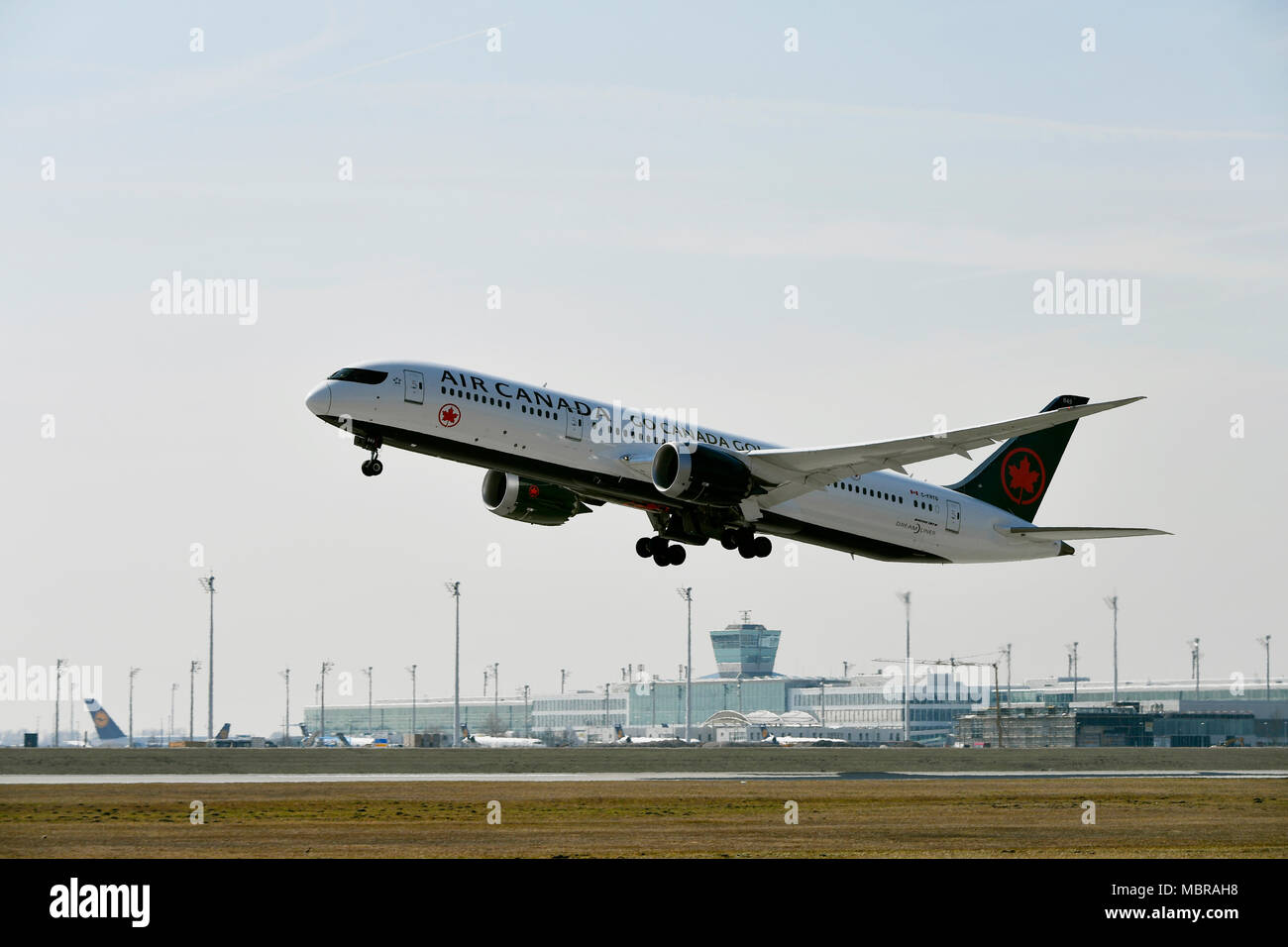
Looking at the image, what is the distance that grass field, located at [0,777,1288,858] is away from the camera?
35.7 metres

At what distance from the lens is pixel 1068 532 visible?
6762 cm

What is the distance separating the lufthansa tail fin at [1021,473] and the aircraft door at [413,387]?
3112cm

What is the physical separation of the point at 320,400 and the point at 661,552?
765 inches

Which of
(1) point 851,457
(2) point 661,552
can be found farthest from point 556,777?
(1) point 851,457

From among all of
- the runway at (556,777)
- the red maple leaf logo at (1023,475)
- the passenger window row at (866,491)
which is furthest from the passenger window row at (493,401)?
the red maple leaf logo at (1023,475)

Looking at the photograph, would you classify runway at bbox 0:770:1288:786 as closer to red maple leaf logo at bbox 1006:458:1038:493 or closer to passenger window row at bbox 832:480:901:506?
passenger window row at bbox 832:480:901:506

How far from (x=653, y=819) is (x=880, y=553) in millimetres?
24555

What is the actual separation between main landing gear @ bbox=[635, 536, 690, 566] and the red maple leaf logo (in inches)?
756
